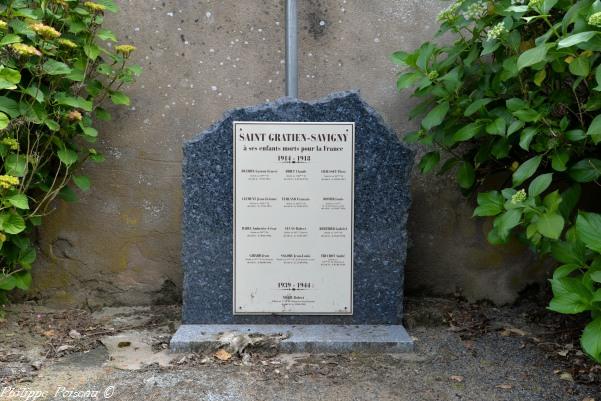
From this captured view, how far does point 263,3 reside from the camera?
3.60 meters

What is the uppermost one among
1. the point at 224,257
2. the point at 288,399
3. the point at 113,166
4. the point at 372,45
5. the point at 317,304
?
the point at 372,45

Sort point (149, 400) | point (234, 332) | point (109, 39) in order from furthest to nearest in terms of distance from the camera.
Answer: point (109, 39) → point (234, 332) → point (149, 400)

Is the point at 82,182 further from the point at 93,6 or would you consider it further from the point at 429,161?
the point at 429,161

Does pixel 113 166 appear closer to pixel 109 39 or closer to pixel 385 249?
pixel 109 39

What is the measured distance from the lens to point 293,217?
3250 millimetres

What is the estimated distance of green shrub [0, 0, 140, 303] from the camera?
3066mm

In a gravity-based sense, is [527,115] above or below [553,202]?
above

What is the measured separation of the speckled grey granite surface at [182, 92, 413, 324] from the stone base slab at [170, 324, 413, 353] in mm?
79

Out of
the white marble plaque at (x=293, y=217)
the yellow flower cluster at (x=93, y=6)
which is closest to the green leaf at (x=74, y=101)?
the yellow flower cluster at (x=93, y=6)

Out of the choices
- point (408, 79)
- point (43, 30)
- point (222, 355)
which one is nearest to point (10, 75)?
point (43, 30)

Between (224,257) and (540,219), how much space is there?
1458 mm

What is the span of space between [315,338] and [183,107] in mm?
1419

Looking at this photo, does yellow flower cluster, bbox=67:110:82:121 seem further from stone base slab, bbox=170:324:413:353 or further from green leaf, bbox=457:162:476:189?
green leaf, bbox=457:162:476:189

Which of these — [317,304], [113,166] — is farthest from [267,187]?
[113,166]
